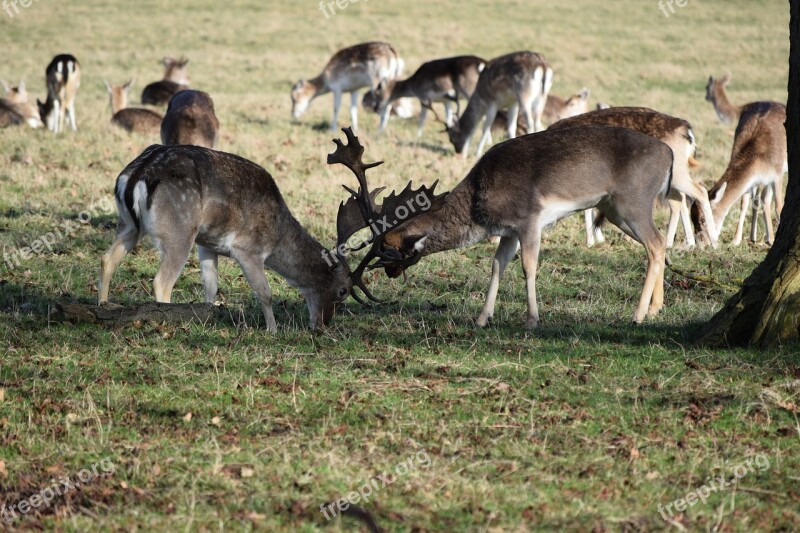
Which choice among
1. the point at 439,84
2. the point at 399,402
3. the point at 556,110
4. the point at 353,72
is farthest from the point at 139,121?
the point at 399,402

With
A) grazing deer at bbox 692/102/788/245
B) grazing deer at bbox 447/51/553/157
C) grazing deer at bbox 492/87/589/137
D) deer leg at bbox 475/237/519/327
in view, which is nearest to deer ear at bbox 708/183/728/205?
grazing deer at bbox 692/102/788/245

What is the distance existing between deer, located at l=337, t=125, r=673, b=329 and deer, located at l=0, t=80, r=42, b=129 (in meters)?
12.8

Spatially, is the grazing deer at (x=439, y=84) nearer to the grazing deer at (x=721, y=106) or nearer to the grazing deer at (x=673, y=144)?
the grazing deer at (x=721, y=106)

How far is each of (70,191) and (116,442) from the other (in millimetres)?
8140

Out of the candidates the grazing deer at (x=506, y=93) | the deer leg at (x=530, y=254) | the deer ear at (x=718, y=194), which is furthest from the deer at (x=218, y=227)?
the grazing deer at (x=506, y=93)

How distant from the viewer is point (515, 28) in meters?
34.7

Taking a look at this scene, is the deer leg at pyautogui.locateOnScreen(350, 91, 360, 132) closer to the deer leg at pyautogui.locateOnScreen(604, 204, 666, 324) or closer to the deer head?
the deer head

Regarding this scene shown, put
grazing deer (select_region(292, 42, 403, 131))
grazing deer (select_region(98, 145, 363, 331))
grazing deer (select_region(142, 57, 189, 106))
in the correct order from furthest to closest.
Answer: grazing deer (select_region(142, 57, 189, 106)), grazing deer (select_region(292, 42, 403, 131)), grazing deer (select_region(98, 145, 363, 331))

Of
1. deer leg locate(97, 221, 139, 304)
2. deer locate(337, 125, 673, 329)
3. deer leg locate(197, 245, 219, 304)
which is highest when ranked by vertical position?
deer locate(337, 125, 673, 329)

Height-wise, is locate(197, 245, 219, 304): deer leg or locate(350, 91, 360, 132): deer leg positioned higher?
locate(197, 245, 219, 304): deer leg

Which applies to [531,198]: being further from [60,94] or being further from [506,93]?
[60,94]

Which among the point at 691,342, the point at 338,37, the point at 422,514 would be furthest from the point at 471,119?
the point at 338,37

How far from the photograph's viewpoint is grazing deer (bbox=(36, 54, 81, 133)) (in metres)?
18.5

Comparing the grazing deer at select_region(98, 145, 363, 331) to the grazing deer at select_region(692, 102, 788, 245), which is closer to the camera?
the grazing deer at select_region(98, 145, 363, 331)
